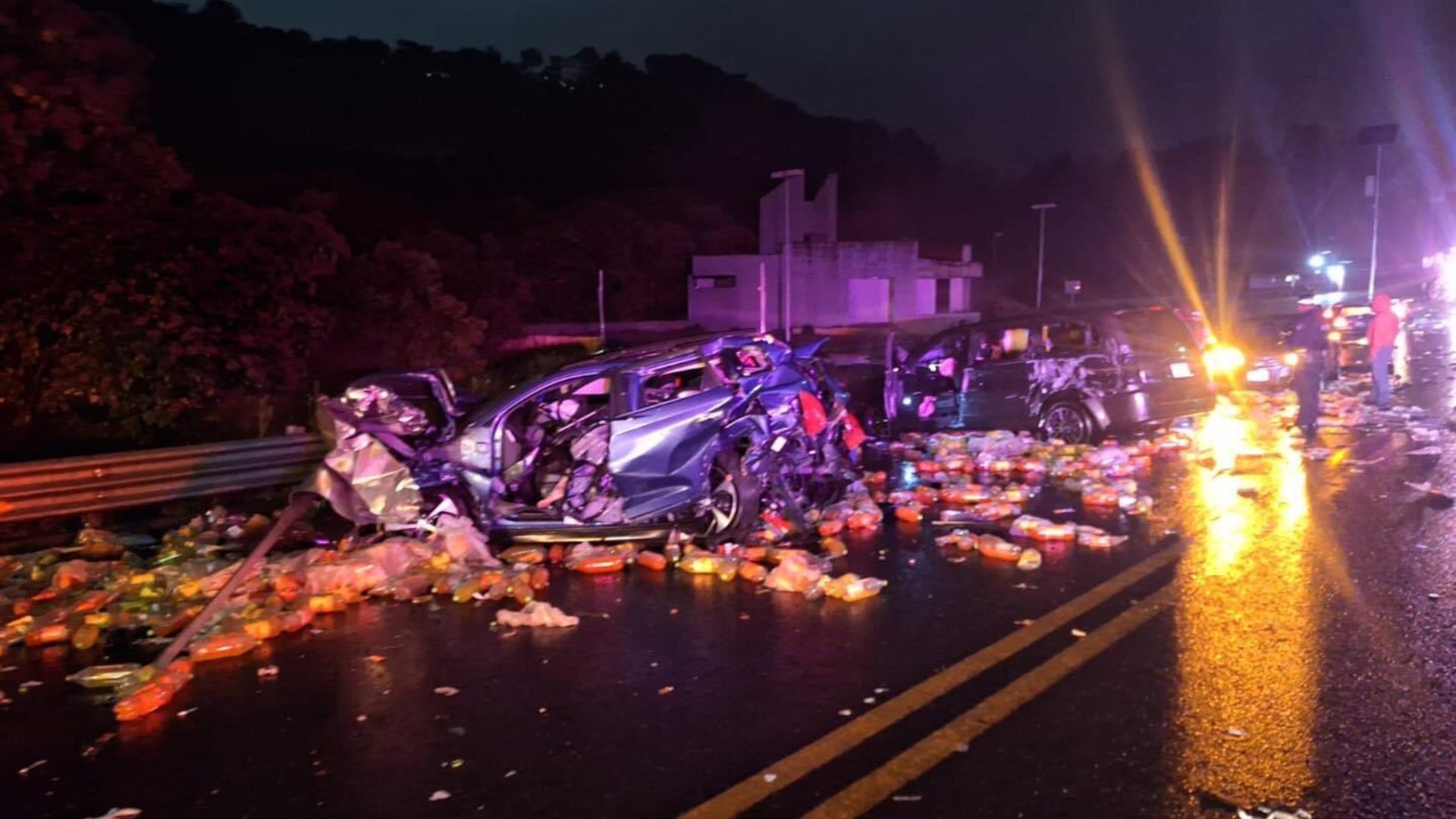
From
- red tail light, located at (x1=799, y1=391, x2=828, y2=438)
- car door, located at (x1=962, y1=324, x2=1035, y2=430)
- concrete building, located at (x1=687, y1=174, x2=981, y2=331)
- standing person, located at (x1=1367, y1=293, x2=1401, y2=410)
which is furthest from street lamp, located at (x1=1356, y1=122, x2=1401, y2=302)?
red tail light, located at (x1=799, y1=391, x2=828, y2=438)

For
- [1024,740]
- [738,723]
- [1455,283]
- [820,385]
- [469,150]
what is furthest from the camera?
[469,150]

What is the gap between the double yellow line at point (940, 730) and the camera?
4117mm

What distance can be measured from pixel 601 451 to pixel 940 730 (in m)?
4.23

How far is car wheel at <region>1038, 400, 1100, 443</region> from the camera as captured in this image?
12.3 m

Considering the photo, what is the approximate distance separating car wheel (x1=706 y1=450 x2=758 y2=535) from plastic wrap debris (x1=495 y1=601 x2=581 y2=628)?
192 centimetres

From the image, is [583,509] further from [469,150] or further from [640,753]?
[469,150]

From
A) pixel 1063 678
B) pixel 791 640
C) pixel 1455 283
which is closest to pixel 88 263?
pixel 791 640

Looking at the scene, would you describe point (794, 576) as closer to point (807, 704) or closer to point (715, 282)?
point (807, 704)

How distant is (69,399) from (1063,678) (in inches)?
470

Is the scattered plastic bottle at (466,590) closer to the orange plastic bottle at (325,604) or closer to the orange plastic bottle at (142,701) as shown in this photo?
the orange plastic bottle at (325,604)

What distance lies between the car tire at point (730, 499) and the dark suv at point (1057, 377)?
4.56m

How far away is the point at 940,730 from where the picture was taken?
470cm

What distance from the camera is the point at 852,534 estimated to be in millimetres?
8742

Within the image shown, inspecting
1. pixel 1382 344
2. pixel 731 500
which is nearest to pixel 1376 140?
pixel 1382 344
